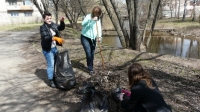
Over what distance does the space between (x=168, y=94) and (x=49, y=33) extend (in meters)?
2.71

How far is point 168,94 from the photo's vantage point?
14.7ft

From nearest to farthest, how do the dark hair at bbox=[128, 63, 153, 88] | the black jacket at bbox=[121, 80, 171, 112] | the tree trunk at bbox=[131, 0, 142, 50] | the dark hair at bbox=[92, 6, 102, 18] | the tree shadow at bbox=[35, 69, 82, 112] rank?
1. the black jacket at bbox=[121, 80, 171, 112]
2. the dark hair at bbox=[128, 63, 153, 88]
3. the tree shadow at bbox=[35, 69, 82, 112]
4. the dark hair at bbox=[92, 6, 102, 18]
5. the tree trunk at bbox=[131, 0, 142, 50]

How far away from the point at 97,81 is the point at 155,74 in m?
1.69

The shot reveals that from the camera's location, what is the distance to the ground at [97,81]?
416 cm

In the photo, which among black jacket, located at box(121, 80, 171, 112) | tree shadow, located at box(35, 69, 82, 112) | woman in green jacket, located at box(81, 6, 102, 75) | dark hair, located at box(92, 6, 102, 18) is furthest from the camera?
woman in green jacket, located at box(81, 6, 102, 75)

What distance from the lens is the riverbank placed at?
4.27 metres

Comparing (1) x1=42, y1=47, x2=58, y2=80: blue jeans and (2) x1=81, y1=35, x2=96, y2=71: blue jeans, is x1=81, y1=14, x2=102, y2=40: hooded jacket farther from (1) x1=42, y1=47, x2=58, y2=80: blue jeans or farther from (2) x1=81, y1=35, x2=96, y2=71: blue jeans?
(1) x1=42, y1=47, x2=58, y2=80: blue jeans

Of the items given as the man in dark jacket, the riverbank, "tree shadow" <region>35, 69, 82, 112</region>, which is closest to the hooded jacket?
the man in dark jacket

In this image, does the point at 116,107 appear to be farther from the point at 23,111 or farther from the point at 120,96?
the point at 23,111

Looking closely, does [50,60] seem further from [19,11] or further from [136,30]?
[19,11]

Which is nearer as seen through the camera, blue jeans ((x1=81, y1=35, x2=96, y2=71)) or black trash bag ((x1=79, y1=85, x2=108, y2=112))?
black trash bag ((x1=79, y1=85, x2=108, y2=112))

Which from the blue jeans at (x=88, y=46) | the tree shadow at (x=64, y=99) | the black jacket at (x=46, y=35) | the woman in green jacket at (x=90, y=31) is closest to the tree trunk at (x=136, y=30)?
the woman in green jacket at (x=90, y=31)

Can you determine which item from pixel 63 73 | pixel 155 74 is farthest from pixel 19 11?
pixel 63 73

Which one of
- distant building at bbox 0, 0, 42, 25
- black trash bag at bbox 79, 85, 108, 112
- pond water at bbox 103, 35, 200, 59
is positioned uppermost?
distant building at bbox 0, 0, 42, 25
